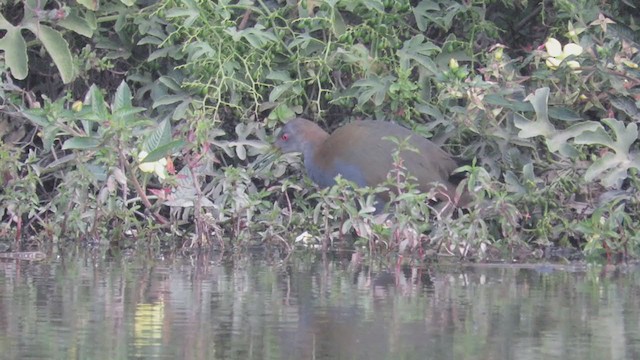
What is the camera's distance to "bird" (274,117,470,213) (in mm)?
7227

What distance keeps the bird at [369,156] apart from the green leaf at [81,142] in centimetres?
131

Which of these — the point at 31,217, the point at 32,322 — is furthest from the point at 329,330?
the point at 31,217

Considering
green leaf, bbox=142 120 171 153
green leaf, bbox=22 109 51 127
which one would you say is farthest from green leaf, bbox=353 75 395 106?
green leaf, bbox=22 109 51 127

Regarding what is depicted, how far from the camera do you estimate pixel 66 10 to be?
754 cm

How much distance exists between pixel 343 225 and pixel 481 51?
1667mm

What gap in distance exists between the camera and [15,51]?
743 cm

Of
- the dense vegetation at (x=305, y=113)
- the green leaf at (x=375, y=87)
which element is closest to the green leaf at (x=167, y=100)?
the dense vegetation at (x=305, y=113)

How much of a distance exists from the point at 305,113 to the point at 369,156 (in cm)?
82

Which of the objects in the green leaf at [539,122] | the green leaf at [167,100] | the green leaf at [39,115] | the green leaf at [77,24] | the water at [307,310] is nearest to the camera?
the water at [307,310]

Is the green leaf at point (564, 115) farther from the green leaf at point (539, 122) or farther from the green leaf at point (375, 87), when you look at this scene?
the green leaf at point (375, 87)

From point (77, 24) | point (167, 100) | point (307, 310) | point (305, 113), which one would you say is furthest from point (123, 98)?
point (307, 310)

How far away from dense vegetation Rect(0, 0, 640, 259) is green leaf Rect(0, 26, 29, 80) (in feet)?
0.03

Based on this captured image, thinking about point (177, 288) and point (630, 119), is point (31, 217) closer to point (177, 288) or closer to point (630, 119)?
point (177, 288)

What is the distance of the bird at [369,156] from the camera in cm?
723
